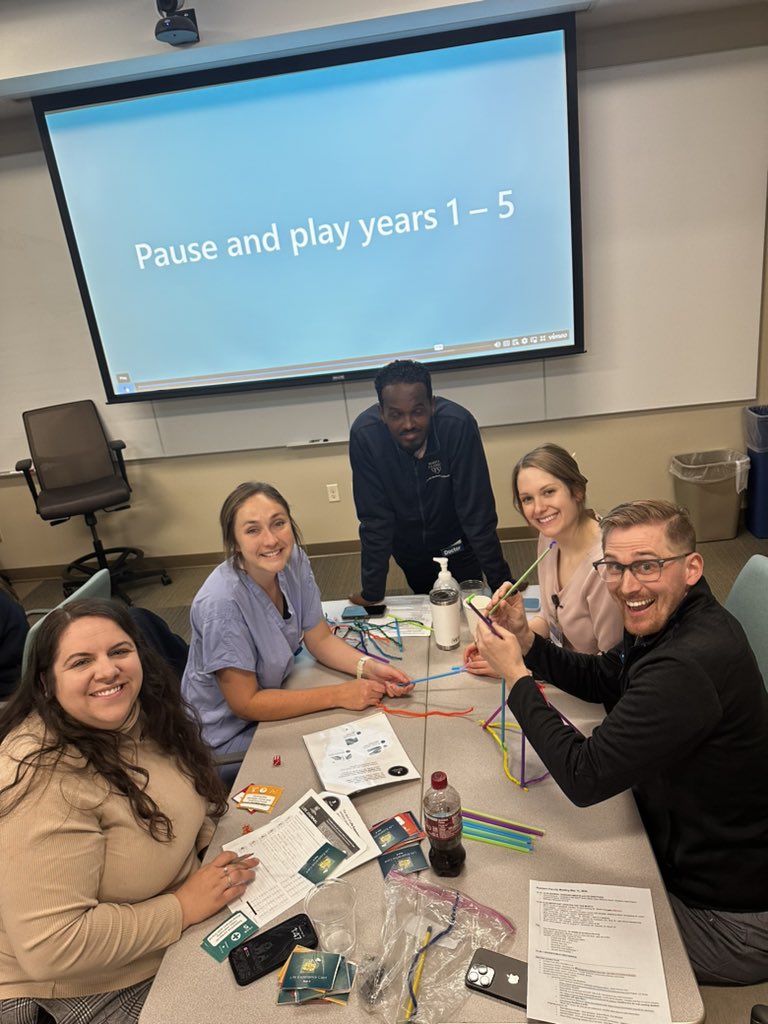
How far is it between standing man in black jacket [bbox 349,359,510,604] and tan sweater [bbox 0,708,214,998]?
126cm

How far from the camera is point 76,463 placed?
4.12 metres

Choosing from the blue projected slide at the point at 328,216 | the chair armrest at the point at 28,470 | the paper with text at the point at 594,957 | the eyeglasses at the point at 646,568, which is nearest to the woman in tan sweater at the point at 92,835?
the paper with text at the point at 594,957

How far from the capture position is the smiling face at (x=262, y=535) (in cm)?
182

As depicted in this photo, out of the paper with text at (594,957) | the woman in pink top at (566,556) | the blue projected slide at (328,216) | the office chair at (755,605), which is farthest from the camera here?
the blue projected slide at (328,216)

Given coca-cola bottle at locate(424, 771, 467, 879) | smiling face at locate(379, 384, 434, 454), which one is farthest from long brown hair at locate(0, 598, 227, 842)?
smiling face at locate(379, 384, 434, 454)

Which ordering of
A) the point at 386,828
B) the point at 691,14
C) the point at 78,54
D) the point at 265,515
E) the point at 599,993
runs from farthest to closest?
the point at 691,14 < the point at 78,54 < the point at 265,515 < the point at 386,828 < the point at 599,993

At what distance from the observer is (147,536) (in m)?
4.46

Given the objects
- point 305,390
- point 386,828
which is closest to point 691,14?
point 305,390

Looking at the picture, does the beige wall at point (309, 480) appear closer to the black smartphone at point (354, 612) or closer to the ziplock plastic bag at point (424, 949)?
the black smartphone at point (354, 612)

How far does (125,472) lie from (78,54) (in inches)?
87.1

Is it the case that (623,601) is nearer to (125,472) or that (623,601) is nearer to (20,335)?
(125,472)

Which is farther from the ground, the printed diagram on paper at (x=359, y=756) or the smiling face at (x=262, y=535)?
the smiling face at (x=262, y=535)

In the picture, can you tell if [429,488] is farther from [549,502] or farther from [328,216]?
[328,216]

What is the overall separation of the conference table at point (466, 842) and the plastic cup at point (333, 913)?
2 cm
